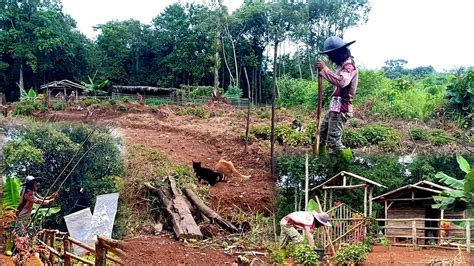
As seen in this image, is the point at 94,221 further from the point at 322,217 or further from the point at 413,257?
the point at 413,257

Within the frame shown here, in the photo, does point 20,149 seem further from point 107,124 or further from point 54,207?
point 107,124

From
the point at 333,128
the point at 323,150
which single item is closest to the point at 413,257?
the point at 323,150

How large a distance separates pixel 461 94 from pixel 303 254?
188 cm

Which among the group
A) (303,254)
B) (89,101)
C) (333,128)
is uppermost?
(89,101)

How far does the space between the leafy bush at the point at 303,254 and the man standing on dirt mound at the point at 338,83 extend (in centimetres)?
49

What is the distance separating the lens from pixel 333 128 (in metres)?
2.22

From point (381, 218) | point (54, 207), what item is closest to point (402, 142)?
point (381, 218)

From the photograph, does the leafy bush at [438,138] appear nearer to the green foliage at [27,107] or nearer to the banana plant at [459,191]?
the banana plant at [459,191]

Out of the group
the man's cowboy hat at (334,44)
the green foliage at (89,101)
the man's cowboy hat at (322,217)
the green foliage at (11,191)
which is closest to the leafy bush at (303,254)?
the man's cowboy hat at (322,217)

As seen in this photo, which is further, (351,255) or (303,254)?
(351,255)

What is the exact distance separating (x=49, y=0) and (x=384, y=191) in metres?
1.84

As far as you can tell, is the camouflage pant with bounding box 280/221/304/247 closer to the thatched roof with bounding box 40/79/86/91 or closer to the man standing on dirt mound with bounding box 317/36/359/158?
the man standing on dirt mound with bounding box 317/36/359/158

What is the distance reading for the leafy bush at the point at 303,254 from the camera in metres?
2.33

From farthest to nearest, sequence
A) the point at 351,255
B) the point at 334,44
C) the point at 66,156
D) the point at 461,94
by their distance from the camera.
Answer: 1. the point at 461,94
2. the point at 66,156
3. the point at 351,255
4. the point at 334,44
